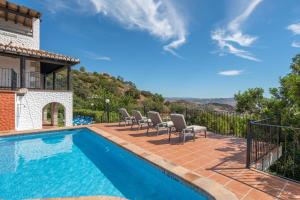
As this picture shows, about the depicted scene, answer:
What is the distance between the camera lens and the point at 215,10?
603 inches

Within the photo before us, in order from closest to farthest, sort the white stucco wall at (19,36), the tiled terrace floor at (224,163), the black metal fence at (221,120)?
the tiled terrace floor at (224,163) < the black metal fence at (221,120) < the white stucco wall at (19,36)

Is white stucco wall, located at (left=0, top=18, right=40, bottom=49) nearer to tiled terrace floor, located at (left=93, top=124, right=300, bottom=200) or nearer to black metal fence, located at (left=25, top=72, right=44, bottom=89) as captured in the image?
black metal fence, located at (left=25, top=72, right=44, bottom=89)

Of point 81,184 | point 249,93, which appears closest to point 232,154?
point 81,184

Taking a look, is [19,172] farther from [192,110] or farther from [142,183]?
[192,110]

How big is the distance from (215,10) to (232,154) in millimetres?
12336

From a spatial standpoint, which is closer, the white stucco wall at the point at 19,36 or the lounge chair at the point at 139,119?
the lounge chair at the point at 139,119

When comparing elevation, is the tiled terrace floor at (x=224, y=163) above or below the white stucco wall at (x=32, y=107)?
below

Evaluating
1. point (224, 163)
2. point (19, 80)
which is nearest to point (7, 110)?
point (19, 80)

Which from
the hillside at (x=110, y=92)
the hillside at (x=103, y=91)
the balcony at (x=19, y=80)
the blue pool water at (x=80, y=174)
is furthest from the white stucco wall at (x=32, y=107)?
the hillside at (x=110, y=92)

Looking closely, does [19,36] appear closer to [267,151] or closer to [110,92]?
[267,151]

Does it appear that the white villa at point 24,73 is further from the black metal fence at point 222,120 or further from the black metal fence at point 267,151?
the black metal fence at point 267,151

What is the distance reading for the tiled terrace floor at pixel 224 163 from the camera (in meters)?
4.07

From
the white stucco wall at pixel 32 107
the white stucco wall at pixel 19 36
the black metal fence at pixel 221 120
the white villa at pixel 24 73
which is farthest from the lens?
the white stucco wall at pixel 19 36

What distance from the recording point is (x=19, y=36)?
1505cm
